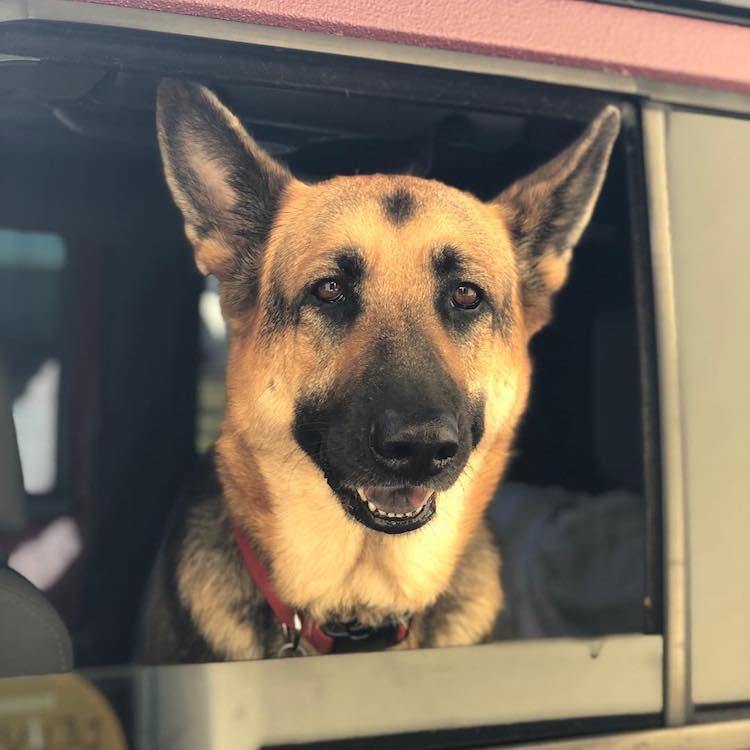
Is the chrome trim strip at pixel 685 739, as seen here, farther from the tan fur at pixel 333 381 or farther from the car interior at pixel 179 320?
the tan fur at pixel 333 381

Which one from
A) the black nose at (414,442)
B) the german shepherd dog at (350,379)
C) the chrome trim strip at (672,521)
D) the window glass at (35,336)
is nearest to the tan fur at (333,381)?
the german shepherd dog at (350,379)

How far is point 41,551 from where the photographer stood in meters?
2.27

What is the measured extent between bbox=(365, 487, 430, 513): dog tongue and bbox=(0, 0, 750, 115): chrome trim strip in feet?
2.90

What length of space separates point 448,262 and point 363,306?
25 cm

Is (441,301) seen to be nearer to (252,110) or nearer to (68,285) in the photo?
(252,110)

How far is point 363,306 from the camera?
6.03 ft

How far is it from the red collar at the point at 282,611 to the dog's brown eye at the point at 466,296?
29.8 inches

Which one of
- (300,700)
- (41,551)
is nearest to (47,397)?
(41,551)

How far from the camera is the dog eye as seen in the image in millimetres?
1859

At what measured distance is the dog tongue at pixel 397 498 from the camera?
5.74 feet

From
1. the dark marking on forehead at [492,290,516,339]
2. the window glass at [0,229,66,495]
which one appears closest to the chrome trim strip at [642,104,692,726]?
the dark marking on forehead at [492,290,516,339]

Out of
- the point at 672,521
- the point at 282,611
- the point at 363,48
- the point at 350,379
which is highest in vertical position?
the point at 363,48

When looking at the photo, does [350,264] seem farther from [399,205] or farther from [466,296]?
[466,296]

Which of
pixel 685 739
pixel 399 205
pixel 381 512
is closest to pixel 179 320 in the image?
pixel 399 205
